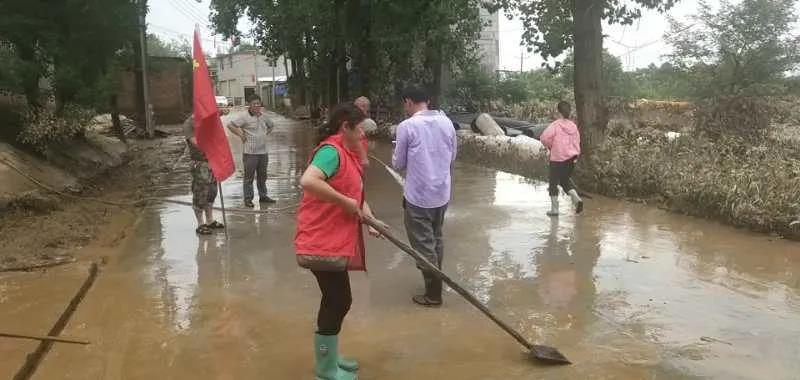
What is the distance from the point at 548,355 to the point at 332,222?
4.88 ft

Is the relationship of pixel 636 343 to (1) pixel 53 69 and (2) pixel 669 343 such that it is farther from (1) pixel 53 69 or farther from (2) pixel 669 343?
(1) pixel 53 69

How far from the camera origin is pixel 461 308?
5.08 meters

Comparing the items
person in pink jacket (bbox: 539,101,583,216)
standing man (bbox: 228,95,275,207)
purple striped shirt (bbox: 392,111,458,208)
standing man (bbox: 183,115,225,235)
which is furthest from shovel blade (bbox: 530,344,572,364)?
standing man (bbox: 228,95,275,207)

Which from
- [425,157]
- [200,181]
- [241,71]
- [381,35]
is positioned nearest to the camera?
[425,157]

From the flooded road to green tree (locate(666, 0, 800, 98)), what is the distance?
7.08m

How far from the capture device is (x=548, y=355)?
396 cm

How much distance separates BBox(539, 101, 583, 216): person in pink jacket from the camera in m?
8.36

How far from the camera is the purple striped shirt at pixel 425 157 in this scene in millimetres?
5059

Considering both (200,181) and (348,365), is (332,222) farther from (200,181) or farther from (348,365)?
(200,181)

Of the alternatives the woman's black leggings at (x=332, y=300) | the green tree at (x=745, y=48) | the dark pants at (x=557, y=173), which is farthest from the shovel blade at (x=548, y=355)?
the green tree at (x=745, y=48)

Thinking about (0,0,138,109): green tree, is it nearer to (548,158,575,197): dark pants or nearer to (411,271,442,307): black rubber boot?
(548,158,575,197): dark pants

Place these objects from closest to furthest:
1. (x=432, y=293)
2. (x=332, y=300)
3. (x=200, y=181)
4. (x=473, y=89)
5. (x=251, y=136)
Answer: (x=332, y=300), (x=432, y=293), (x=200, y=181), (x=251, y=136), (x=473, y=89)

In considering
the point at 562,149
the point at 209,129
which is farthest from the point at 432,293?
the point at 562,149

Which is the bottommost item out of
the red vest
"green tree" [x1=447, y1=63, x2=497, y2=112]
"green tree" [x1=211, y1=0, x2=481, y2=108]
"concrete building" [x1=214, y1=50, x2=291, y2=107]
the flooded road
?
the flooded road
